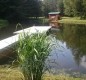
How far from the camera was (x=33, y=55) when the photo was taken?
4.32 metres

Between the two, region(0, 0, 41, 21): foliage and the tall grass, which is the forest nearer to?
region(0, 0, 41, 21): foliage

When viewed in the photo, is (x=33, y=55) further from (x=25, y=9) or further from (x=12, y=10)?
(x=25, y=9)

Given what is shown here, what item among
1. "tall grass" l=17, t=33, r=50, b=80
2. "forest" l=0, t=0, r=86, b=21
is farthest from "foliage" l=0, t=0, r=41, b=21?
"tall grass" l=17, t=33, r=50, b=80

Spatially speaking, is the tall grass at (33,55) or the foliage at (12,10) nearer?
the tall grass at (33,55)

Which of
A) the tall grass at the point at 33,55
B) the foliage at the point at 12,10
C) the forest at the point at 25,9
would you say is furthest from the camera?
the forest at the point at 25,9

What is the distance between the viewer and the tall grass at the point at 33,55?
4.31 m

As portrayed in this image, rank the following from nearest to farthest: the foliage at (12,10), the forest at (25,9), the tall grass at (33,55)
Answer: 1. the tall grass at (33,55)
2. the foliage at (12,10)
3. the forest at (25,9)

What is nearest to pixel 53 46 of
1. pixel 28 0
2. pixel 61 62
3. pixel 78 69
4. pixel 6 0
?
pixel 78 69

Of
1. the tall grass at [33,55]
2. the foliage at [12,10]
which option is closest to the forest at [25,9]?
the foliage at [12,10]

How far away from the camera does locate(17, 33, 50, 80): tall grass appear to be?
431 cm

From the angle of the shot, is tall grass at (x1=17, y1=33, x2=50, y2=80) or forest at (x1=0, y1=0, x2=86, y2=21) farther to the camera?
forest at (x1=0, y1=0, x2=86, y2=21)

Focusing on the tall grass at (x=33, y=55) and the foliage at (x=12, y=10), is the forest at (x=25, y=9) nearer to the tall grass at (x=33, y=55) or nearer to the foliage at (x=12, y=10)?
the foliage at (x=12, y=10)

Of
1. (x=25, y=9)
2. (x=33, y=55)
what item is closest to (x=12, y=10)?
(x=25, y=9)

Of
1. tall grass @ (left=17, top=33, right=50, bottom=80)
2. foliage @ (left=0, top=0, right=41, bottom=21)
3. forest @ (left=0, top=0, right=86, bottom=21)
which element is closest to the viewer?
A: tall grass @ (left=17, top=33, right=50, bottom=80)
